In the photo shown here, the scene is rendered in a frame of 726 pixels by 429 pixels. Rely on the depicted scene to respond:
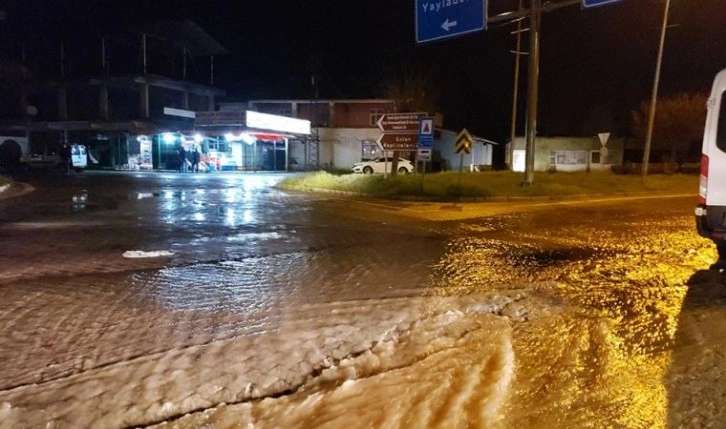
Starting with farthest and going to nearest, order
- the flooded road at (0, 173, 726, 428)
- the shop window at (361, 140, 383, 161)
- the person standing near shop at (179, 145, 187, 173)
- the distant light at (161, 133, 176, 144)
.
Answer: the shop window at (361, 140, 383, 161), the distant light at (161, 133, 176, 144), the person standing near shop at (179, 145, 187, 173), the flooded road at (0, 173, 726, 428)

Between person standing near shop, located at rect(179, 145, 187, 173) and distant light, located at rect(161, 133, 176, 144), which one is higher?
distant light, located at rect(161, 133, 176, 144)

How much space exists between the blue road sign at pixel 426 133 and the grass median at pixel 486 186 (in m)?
1.69

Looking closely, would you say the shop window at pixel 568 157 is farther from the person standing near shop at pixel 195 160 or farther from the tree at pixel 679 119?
the person standing near shop at pixel 195 160

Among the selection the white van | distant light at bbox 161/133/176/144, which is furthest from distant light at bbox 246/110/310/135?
the white van

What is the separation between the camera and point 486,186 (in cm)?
2261

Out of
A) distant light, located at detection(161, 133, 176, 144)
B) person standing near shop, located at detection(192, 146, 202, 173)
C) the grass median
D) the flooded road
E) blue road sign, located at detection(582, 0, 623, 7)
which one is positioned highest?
blue road sign, located at detection(582, 0, 623, 7)

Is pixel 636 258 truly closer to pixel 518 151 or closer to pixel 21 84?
pixel 518 151

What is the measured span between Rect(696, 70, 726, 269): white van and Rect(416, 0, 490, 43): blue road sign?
9.37 metres

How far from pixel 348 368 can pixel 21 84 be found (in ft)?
181

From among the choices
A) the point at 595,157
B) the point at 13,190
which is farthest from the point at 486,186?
the point at 595,157

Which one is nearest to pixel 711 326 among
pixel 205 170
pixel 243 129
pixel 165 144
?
pixel 243 129

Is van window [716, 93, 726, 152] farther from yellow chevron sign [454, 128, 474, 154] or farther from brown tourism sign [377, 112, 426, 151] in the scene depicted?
brown tourism sign [377, 112, 426, 151]

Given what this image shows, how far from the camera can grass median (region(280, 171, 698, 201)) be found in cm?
2112

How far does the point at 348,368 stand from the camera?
14.9ft
